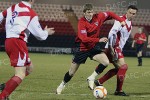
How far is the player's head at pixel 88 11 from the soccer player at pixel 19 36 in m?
2.46

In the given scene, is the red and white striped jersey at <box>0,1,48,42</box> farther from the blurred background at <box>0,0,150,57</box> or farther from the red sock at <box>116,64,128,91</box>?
the blurred background at <box>0,0,150,57</box>

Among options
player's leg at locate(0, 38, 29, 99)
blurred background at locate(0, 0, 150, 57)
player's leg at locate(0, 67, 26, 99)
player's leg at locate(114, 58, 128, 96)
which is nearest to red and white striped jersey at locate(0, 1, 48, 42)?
player's leg at locate(0, 38, 29, 99)

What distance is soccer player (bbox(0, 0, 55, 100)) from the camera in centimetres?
781

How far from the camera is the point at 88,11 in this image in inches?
406

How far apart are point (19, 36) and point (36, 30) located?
0.40 meters

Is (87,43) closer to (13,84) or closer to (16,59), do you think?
(16,59)

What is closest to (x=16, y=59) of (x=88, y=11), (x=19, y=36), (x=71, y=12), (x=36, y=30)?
(x=19, y=36)

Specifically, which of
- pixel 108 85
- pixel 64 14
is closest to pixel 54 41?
pixel 64 14

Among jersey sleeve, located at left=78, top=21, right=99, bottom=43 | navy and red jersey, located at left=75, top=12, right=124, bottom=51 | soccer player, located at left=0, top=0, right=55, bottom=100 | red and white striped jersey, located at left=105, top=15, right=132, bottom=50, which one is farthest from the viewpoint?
red and white striped jersey, located at left=105, top=15, right=132, bottom=50

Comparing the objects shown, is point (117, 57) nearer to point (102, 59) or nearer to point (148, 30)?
point (102, 59)

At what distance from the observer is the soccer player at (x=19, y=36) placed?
7.81 m

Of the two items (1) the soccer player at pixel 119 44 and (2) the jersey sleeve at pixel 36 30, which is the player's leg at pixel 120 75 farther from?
(2) the jersey sleeve at pixel 36 30

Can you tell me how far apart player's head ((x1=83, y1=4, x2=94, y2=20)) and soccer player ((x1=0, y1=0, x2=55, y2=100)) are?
246 cm

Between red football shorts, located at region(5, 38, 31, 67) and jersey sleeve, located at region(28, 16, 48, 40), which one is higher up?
jersey sleeve, located at region(28, 16, 48, 40)
